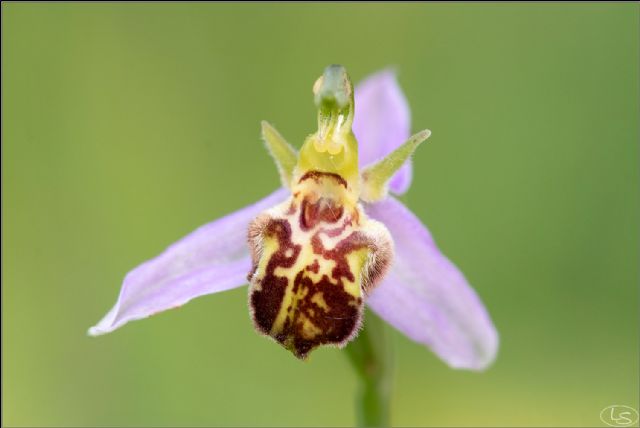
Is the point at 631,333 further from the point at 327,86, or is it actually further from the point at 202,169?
the point at 327,86

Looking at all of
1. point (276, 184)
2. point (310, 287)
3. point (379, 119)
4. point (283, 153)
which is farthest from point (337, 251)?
point (276, 184)

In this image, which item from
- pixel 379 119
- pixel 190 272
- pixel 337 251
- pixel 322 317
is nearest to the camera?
pixel 322 317

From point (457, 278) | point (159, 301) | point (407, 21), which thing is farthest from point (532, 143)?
point (159, 301)

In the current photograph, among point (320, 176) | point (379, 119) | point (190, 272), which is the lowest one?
point (190, 272)

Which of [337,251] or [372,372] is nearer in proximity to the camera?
[337,251]

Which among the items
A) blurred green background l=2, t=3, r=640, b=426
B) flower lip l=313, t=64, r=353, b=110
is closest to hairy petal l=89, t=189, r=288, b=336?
flower lip l=313, t=64, r=353, b=110

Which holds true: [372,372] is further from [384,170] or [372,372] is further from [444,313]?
[384,170]
